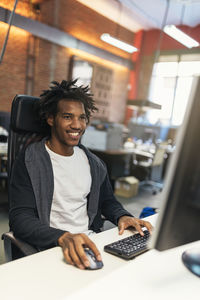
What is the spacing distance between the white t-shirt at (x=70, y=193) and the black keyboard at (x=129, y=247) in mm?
356

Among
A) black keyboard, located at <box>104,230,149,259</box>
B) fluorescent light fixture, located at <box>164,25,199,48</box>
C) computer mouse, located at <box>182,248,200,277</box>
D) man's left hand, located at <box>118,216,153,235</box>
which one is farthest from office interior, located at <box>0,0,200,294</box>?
computer mouse, located at <box>182,248,200,277</box>

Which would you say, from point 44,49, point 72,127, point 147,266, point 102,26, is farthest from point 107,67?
point 147,266

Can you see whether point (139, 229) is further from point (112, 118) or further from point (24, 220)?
point (112, 118)

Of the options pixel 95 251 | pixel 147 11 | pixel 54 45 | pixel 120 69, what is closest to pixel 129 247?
pixel 95 251

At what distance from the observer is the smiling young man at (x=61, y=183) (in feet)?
3.53

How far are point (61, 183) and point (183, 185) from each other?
0.81 meters

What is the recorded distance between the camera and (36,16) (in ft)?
17.7

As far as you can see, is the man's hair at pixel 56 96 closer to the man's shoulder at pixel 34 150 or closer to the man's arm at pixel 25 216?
the man's shoulder at pixel 34 150

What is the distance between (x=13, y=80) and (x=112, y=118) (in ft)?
11.4

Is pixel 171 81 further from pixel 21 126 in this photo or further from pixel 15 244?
pixel 15 244

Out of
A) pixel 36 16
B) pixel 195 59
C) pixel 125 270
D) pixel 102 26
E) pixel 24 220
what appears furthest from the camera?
pixel 195 59

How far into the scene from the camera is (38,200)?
114 centimetres

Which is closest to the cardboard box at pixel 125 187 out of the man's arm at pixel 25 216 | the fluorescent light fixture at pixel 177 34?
the fluorescent light fixture at pixel 177 34

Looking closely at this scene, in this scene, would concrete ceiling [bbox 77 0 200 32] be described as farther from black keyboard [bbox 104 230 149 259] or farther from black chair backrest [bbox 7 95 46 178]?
black keyboard [bbox 104 230 149 259]
